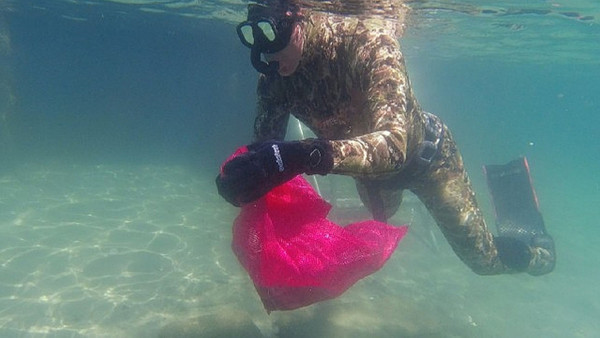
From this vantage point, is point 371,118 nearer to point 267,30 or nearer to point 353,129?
point 353,129

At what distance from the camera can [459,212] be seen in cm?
572

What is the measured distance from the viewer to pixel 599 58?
94.5ft

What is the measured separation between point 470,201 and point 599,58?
31.3 meters

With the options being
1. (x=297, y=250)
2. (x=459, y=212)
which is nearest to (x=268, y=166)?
(x=297, y=250)

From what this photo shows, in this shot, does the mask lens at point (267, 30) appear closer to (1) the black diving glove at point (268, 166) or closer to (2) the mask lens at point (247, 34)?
(2) the mask lens at point (247, 34)

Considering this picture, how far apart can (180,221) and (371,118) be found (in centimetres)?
975

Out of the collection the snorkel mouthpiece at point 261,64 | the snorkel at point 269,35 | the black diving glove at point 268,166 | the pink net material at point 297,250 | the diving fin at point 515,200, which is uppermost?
the snorkel at point 269,35

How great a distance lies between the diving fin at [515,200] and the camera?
27.8ft

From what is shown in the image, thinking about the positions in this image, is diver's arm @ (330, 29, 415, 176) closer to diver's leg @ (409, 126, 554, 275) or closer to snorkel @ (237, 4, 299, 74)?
snorkel @ (237, 4, 299, 74)

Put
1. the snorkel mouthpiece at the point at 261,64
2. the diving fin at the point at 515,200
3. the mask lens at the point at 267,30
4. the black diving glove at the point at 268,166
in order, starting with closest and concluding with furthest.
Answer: the black diving glove at the point at 268,166
the mask lens at the point at 267,30
the snorkel mouthpiece at the point at 261,64
the diving fin at the point at 515,200

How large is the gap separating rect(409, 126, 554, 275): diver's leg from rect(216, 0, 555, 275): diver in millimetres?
15

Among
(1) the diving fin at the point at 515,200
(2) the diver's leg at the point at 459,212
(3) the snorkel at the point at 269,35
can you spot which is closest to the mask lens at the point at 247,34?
(3) the snorkel at the point at 269,35

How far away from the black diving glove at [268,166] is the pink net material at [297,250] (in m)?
1.12

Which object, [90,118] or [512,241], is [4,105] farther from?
[512,241]
